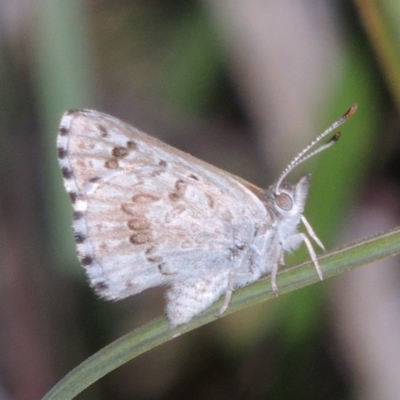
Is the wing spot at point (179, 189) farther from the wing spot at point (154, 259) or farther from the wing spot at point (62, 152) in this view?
the wing spot at point (62, 152)

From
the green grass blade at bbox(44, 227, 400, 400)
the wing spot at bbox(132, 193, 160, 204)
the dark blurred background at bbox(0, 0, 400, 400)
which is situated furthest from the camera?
the dark blurred background at bbox(0, 0, 400, 400)

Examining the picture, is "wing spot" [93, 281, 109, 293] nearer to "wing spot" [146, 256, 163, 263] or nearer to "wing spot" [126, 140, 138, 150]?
"wing spot" [146, 256, 163, 263]

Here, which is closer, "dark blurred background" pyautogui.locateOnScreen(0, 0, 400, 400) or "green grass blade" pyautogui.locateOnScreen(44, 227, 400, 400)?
"green grass blade" pyautogui.locateOnScreen(44, 227, 400, 400)

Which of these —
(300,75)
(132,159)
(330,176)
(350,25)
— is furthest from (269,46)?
(132,159)

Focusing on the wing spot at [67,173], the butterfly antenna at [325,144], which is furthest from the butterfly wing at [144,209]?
the butterfly antenna at [325,144]

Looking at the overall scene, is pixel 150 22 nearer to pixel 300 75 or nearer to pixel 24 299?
pixel 300 75

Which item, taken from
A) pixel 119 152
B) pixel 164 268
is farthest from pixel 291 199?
pixel 119 152

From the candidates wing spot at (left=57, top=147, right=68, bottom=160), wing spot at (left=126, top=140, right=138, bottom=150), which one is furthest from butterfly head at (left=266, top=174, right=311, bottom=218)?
wing spot at (left=57, top=147, right=68, bottom=160)
